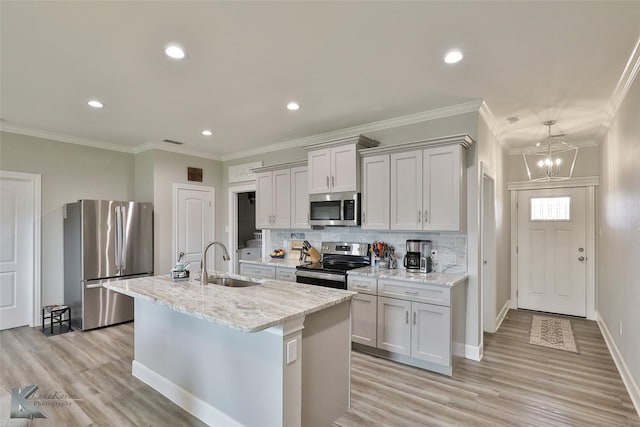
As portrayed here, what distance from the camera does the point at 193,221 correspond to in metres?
5.61

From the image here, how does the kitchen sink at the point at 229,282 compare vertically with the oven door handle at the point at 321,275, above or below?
above

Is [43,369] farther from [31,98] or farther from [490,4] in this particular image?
[490,4]

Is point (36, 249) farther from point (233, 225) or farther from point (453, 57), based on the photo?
point (453, 57)

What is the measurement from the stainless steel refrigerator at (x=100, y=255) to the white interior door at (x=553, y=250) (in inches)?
237

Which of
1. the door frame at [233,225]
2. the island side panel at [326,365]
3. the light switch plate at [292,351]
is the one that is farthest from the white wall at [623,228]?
the door frame at [233,225]

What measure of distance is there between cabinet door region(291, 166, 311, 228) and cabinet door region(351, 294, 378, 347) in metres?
1.36

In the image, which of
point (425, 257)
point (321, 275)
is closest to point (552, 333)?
point (425, 257)

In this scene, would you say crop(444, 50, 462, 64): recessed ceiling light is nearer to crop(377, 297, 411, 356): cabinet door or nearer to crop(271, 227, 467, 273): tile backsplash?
crop(271, 227, 467, 273): tile backsplash

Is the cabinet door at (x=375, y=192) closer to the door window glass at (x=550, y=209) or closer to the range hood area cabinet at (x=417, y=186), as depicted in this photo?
the range hood area cabinet at (x=417, y=186)

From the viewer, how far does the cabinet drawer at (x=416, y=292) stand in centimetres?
299

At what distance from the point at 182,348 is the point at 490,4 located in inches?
122

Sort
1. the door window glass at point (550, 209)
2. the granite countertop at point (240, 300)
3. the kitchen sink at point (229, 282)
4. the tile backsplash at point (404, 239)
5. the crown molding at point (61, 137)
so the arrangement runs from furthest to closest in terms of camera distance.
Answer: the door window glass at point (550, 209)
the crown molding at point (61, 137)
the tile backsplash at point (404, 239)
the kitchen sink at point (229, 282)
the granite countertop at point (240, 300)

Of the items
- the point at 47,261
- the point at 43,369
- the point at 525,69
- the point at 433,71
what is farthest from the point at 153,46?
the point at 47,261

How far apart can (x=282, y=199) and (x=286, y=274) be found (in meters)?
1.14
